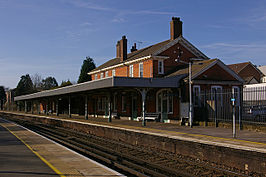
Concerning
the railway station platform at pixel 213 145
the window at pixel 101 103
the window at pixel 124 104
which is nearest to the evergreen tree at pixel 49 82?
the window at pixel 101 103

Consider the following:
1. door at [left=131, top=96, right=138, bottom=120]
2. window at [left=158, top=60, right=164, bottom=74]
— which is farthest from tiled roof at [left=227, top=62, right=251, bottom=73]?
door at [left=131, top=96, right=138, bottom=120]

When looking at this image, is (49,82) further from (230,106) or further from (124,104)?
(230,106)

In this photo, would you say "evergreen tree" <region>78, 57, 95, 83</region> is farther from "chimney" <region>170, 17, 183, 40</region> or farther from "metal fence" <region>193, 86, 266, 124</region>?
"metal fence" <region>193, 86, 266, 124</region>

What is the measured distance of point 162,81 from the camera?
21109mm

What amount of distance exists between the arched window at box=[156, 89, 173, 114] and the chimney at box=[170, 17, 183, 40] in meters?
6.24

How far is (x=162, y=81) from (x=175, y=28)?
894cm

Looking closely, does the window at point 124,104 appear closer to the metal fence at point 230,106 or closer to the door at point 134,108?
the door at point 134,108

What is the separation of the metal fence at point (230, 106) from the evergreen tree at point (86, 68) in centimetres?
4551

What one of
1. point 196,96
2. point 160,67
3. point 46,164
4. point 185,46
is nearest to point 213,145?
point 46,164

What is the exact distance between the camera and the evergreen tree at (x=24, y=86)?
102 metres

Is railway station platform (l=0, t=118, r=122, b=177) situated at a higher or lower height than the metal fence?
lower

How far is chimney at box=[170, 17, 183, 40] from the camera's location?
28.0 meters

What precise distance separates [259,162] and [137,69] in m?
20.7

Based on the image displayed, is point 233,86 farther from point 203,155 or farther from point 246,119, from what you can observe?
point 203,155
